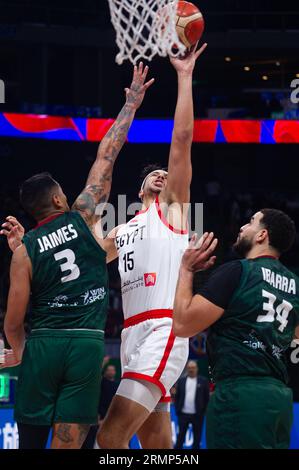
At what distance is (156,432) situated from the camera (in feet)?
16.8

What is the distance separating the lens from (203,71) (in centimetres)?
2200

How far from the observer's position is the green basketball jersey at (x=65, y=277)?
15.1ft

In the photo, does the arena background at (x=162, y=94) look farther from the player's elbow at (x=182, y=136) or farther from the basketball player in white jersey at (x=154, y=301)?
the player's elbow at (x=182, y=136)

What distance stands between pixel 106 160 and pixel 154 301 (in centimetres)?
93

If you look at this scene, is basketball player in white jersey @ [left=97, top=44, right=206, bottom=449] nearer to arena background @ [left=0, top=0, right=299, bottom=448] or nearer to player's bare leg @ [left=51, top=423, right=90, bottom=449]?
player's bare leg @ [left=51, top=423, right=90, bottom=449]

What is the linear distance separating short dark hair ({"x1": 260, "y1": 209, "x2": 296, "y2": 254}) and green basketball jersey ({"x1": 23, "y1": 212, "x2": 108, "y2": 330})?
0.99 meters

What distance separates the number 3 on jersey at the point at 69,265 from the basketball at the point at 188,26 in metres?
1.57

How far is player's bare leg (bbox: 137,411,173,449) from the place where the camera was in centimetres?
509

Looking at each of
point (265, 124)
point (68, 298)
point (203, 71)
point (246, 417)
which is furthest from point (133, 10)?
point (203, 71)

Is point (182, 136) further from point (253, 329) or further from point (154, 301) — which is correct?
point (253, 329)

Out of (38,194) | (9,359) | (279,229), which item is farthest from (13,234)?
(279,229)

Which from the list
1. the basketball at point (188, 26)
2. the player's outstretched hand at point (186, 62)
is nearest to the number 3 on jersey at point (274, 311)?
the player's outstretched hand at point (186, 62)

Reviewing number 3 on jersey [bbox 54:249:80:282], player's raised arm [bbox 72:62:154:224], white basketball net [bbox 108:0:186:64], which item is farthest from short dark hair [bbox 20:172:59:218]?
white basketball net [bbox 108:0:186:64]
